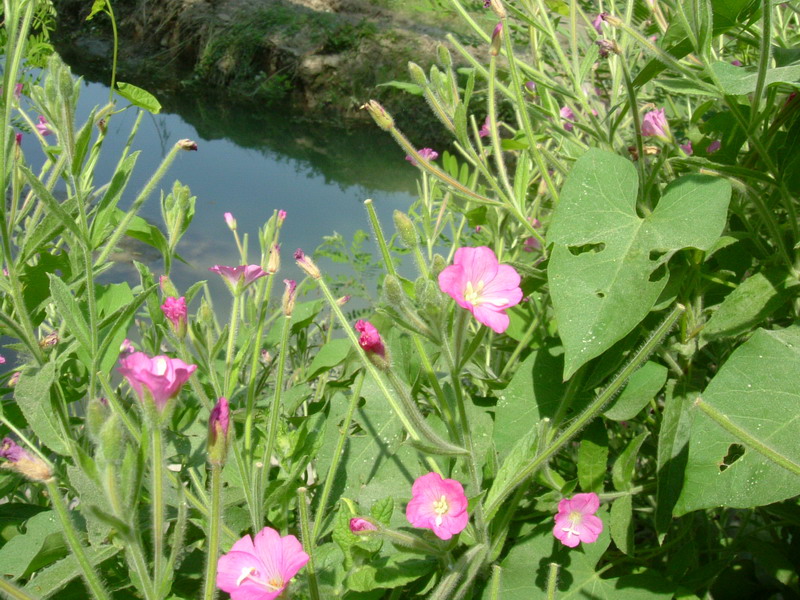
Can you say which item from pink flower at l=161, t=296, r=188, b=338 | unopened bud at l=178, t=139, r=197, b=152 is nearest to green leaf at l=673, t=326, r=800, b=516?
pink flower at l=161, t=296, r=188, b=338

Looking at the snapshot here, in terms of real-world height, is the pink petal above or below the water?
above

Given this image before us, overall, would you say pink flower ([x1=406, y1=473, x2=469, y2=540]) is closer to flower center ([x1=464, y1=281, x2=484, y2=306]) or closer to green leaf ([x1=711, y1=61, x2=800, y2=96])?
flower center ([x1=464, y1=281, x2=484, y2=306])

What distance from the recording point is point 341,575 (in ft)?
1.24

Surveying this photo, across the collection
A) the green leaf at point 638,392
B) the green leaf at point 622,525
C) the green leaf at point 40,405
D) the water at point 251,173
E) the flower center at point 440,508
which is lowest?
the water at point 251,173

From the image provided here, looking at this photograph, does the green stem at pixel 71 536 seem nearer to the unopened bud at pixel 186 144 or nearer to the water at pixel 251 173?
the unopened bud at pixel 186 144

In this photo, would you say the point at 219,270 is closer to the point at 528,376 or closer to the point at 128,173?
the point at 128,173

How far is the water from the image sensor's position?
1896 millimetres

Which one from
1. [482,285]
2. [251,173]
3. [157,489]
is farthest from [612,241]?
[251,173]

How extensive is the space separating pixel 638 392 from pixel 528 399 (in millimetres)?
71

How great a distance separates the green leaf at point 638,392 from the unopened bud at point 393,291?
0.16 meters

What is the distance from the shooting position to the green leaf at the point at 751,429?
32 centimetres

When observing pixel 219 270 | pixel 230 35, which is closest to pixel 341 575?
pixel 219 270

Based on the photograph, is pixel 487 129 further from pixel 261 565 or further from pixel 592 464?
pixel 261 565

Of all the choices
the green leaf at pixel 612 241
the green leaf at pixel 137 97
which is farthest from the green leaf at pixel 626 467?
the green leaf at pixel 137 97
